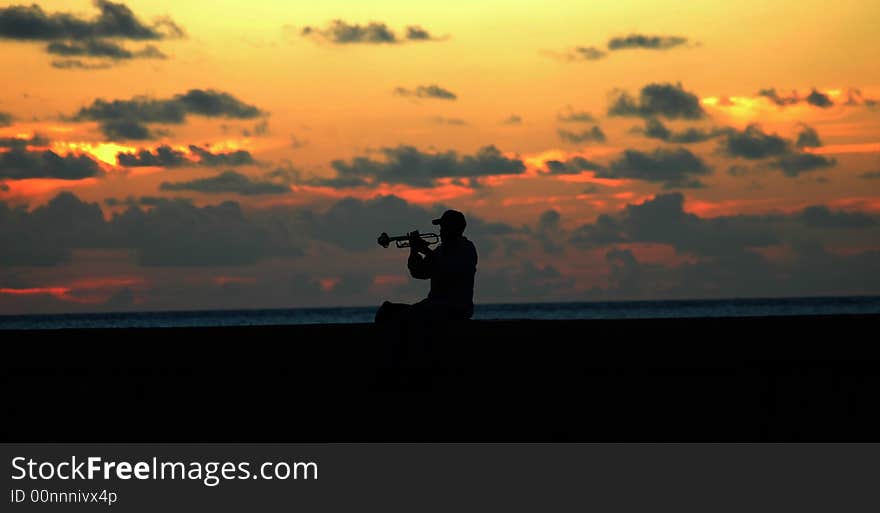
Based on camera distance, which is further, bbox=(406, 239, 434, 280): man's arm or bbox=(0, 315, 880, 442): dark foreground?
bbox=(406, 239, 434, 280): man's arm

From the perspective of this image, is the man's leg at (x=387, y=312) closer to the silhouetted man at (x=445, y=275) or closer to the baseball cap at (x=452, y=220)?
the silhouetted man at (x=445, y=275)

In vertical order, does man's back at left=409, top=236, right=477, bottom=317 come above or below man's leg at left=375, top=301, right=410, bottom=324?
above

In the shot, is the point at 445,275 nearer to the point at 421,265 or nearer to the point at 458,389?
the point at 421,265

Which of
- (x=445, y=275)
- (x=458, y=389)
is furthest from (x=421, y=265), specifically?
(x=458, y=389)

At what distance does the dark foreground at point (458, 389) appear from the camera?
9500 millimetres

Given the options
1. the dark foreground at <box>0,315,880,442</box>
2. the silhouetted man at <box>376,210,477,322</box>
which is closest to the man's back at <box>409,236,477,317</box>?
the silhouetted man at <box>376,210,477,322</box>

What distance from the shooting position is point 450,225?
1237 cm

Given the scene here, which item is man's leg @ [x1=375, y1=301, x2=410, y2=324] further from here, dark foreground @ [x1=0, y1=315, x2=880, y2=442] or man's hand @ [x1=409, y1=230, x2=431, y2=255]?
man's hand @ [x1=409, y1=230, x2=431, y2=255]

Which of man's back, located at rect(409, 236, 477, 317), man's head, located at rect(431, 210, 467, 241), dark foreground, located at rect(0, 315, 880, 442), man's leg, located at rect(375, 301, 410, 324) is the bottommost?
dark foreground, located at rect(0, 315, 880, 442)

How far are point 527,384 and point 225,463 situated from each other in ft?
18.0

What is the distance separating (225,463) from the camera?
307 inches

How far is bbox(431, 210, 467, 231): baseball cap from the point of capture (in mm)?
12352

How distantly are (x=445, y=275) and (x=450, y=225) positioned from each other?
0.47 meters

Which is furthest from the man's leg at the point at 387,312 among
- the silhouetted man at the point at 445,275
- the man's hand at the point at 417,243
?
the man's hand at the point at 417,243
